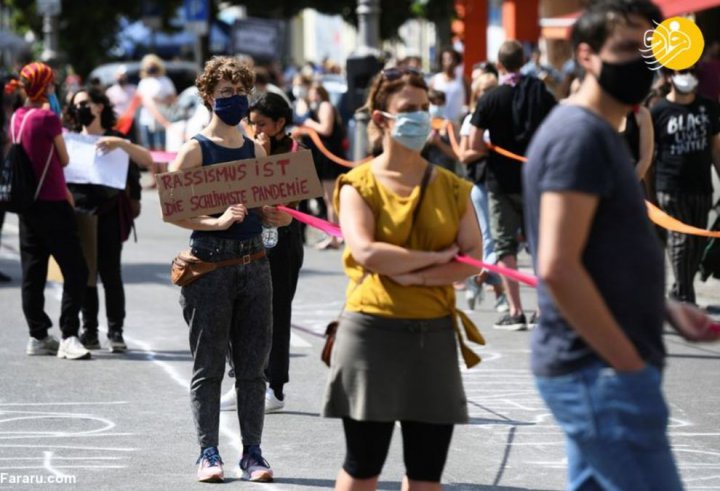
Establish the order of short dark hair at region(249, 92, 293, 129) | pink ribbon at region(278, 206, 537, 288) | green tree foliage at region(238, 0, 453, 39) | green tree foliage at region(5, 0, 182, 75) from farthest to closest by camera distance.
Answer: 1. green tree foliage at region(5, 0, 182, 75)
2. green tree foliage at region(238, 0, 453, 39)
3. short dark hair at region(249, 92, 293, 129)
4. pink ribbon at region(278, 206, 537, 288)

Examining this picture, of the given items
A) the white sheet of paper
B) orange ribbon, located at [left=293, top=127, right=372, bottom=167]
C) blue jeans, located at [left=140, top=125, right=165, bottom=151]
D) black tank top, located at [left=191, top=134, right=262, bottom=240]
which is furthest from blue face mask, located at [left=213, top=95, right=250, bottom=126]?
blue jeans, located at [left=140, top=125, right=165, bottom=151]

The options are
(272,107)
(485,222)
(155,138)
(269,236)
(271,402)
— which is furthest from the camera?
(155,138)

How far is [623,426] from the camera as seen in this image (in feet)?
12.7

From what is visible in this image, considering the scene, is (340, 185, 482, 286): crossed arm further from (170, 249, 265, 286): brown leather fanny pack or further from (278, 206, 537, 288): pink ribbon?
(170, 249, 265, 286): brown leather fanny pack

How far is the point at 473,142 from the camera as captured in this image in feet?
37.5

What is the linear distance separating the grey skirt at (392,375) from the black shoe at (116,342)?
553 centimetres

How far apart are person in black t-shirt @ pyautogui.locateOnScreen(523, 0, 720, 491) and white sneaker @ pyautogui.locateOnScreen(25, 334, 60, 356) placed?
6705mm

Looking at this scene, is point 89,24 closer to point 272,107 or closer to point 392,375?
point 272,107

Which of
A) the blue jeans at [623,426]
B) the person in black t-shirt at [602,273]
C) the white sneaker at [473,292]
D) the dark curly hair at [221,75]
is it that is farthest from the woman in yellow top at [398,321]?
the white sneaker at [473,292]

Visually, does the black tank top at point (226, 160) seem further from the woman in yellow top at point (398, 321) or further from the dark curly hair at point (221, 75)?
the woman in yellow top at point (398, 321)

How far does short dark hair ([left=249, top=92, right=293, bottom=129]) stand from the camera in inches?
309

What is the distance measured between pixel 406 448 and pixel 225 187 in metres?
1.96

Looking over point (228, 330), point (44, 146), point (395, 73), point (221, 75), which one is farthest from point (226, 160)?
point (44, 146)

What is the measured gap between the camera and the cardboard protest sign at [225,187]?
6621 millimetres
